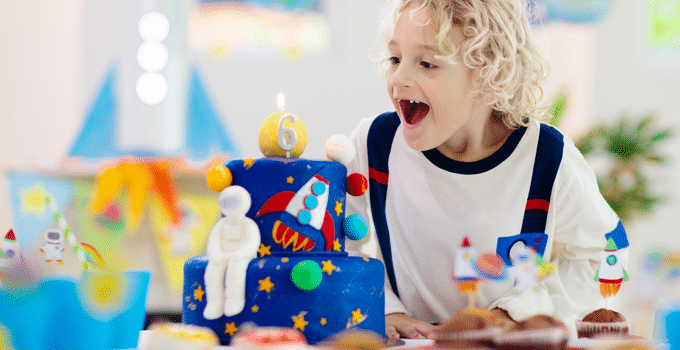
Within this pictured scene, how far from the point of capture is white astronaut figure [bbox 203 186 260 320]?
0.83 meters

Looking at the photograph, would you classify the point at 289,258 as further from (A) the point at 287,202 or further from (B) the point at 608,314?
(B) the point at 608,314

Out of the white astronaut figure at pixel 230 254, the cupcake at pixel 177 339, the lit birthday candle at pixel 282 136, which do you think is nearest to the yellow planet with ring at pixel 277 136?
the lit birthday candle at pixel 282 136

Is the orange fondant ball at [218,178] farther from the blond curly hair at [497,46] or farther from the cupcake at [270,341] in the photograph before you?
the blond curly hair at [497,46]

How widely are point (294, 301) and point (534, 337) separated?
1.10ft

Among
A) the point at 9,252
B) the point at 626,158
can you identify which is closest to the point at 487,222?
the point at 9,252

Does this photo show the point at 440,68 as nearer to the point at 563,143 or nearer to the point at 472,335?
the point at 563,143

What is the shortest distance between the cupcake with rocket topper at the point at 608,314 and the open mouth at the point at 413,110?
0.39 m

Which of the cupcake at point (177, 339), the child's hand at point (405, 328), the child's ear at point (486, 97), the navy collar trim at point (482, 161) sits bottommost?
the child's hand at point (405, 328)

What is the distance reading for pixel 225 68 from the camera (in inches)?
185

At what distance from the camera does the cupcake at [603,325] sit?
0.84 meters

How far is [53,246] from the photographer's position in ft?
2.64

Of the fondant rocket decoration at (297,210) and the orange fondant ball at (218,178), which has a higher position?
the orange fondant ball at (218,178)

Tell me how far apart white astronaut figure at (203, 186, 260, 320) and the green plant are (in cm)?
319

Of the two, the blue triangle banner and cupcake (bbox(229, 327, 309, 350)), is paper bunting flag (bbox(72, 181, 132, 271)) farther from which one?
cupcake (bbox(229, 327, 309, 350))
